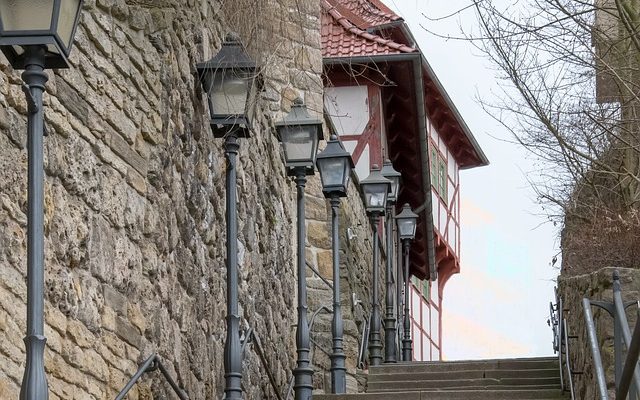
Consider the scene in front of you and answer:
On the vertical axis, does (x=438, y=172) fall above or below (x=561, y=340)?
above

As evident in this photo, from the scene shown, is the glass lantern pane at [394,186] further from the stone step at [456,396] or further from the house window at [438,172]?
the house window at [438,172]

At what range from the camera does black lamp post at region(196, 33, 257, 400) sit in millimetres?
8117

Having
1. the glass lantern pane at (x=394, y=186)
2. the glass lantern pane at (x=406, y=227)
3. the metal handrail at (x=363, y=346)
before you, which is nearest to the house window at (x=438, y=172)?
the glass lantern pane at (x=406, y=227)

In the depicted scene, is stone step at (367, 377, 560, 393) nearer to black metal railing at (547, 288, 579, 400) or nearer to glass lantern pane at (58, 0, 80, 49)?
black metal railing at (547, 288, 579, 400)

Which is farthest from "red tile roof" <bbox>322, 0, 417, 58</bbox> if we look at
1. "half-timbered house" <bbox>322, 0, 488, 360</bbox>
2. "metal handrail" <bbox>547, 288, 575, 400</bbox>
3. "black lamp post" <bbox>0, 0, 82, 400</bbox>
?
"black lamp post" <bbox>0, 0, 82, 400</bbox>

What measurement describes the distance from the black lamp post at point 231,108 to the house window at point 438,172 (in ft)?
58.1

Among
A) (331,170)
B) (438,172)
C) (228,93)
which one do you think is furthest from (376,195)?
(438,172)

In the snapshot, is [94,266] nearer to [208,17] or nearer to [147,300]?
[147,300]

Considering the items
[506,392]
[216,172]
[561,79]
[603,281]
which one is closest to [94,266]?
[216,172]

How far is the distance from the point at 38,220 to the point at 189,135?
3.74 meters

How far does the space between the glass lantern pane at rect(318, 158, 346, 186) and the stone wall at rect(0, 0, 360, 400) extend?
0.96 metres

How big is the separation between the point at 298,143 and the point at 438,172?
16970 mm

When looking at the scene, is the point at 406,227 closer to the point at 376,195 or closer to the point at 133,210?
the point at 376,195

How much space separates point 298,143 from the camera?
1037cm
